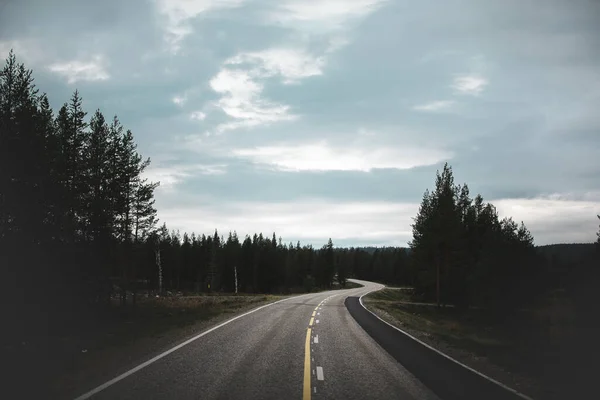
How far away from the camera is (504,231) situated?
126 ft

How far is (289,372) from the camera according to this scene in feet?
34.7

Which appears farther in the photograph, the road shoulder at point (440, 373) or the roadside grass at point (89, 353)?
the roadside grass at point (89, 353)

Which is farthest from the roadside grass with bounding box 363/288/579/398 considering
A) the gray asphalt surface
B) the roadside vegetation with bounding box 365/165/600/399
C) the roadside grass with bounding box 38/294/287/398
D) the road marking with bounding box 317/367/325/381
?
the roadside grass with bounding box 38/294/287/398

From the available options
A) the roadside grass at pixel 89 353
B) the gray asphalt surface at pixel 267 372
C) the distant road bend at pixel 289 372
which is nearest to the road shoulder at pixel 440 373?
the distant road bend at pixel 289 372

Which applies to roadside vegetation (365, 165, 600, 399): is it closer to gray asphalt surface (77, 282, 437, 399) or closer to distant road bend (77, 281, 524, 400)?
distant road bend (77, 281, 524, 400)

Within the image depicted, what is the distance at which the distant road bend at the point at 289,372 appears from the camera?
335 inches

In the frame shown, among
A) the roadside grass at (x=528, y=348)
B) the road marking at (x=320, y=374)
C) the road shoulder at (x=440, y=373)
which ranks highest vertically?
the road marking at (x=320, y=374)

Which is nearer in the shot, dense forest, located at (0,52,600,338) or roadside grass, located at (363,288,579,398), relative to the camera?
roadside grass, located at (363,288,579,398)

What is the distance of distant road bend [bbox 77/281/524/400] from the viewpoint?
850 cm

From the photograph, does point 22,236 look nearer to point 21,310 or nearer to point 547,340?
point 21,310

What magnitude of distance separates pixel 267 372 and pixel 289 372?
543mm

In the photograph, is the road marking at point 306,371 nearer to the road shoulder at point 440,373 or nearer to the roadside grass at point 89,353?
the road shoulder at point 440,373

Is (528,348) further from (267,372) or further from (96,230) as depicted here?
(96,230)

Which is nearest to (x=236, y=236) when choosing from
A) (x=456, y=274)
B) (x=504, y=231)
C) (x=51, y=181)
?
(x=456, y=274)
